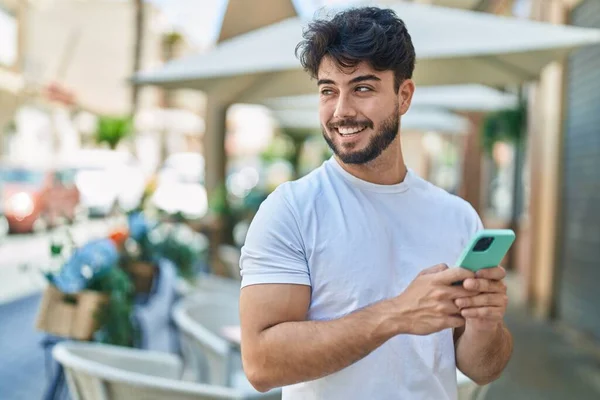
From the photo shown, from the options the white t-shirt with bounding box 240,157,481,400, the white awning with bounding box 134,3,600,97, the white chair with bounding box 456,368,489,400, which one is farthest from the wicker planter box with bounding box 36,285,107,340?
the white t-shirt with bounding box 240,157,481,400

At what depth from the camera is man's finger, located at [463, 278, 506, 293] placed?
53.0 inches

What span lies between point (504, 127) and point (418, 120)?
4.61 feet

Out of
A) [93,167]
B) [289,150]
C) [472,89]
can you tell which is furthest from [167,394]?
[93,167]

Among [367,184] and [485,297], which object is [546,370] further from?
[485,297]

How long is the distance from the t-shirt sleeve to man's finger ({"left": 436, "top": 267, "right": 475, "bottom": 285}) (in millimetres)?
262

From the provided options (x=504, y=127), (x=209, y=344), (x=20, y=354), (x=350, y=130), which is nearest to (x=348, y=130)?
(x=350, y=130)

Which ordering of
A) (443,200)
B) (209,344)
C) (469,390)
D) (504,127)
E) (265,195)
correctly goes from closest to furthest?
(443,200), (469,390), (209,344), (265,195), (504,127)

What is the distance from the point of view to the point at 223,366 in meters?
3.65

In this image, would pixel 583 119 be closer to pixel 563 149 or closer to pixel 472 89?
pixel 563 149

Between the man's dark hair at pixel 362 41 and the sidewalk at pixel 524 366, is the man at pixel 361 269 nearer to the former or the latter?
the man's dark hair at pixel 362 41

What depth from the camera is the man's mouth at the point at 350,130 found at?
5.06 feet

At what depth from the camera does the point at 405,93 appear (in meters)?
1.63

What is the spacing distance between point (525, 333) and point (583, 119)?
231 centimetres

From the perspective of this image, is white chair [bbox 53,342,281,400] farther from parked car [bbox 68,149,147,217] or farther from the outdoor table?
parked car [bbox 68,149,147,217]
